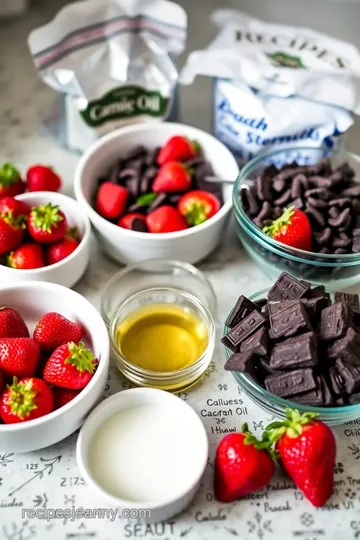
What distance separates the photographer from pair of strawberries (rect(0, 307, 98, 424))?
3.11 ft

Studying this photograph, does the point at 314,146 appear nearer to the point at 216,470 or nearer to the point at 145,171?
the point at 145,171

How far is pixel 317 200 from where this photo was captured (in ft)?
3.91

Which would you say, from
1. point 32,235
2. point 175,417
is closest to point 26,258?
point 32,235

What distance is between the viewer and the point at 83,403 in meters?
0.97

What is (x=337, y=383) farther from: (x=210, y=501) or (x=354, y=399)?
(x=210, y=501)

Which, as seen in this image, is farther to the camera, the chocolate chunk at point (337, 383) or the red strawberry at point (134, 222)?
the red strawberry at point (134, 222)

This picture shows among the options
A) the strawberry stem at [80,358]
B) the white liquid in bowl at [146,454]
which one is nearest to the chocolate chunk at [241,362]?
the white liquid in bowl at [146,454]

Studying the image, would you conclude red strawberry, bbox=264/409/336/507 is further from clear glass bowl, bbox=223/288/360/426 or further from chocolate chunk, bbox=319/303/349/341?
chocolate chunk, bbox=319/303/349/341

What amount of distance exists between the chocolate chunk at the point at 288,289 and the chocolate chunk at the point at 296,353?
0.32 ft

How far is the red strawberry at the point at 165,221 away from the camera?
4.04ft

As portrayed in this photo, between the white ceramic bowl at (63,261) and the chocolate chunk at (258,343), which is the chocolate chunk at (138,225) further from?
the chocolate chunk at (258,343)

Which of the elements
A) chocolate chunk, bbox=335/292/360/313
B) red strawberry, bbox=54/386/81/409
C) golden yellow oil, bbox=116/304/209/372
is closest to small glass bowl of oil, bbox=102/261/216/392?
golden yellow oil, bbox=116/304/209/372

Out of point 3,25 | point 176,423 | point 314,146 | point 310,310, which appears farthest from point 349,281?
point 3,25

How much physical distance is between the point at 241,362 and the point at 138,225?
364mm
